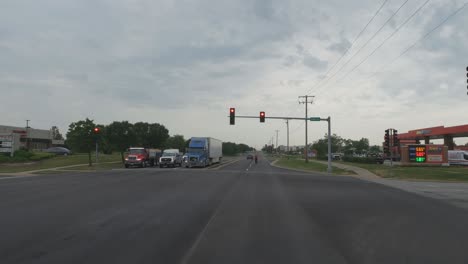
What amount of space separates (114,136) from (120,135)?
860 millimetres

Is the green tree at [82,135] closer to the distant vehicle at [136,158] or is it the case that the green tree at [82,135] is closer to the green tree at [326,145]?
the distant vehicle at [136,158]

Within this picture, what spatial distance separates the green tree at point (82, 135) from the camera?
4219cm

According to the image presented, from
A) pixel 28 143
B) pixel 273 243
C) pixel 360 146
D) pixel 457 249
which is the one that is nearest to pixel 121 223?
pixel 273 243

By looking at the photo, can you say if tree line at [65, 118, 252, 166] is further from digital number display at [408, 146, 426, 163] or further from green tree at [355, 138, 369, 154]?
green tree at [355, 138, 369, 154]

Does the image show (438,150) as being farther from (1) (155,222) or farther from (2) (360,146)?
(2) (360,146)

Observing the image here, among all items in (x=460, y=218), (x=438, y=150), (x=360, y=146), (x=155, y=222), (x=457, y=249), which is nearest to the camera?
(x=457, y=249)

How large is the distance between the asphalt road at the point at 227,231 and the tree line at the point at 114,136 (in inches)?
1072

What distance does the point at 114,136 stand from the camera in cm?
5328

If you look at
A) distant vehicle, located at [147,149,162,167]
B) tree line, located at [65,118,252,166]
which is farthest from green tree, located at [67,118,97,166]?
distant vehicle, located at [147,149,162,167]

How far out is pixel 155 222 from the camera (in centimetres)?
911

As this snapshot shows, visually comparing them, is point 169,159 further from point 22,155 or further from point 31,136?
point 31,136

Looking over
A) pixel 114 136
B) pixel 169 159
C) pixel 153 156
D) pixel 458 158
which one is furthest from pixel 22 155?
pixel 458 158

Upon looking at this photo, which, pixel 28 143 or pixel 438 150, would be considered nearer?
pixel 438 150

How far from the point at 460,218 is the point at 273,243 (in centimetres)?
694
